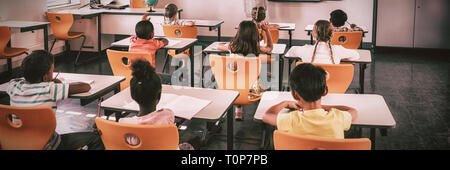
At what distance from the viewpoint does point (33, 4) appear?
21.2ft

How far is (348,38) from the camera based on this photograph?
506cm

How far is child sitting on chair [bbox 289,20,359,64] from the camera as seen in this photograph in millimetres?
3523

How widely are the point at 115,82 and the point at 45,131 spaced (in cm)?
89

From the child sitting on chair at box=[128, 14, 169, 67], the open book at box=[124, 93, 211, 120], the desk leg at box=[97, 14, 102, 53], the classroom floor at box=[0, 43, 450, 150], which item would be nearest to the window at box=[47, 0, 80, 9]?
the desk leg at box=[97, 14, 102, 53]

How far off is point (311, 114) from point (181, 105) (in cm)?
83

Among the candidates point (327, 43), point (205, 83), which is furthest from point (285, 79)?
point (327, 43)

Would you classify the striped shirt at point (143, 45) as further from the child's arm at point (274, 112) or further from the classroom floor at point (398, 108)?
the child's arm at point (274, 112)

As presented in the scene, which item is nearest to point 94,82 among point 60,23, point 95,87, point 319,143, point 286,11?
point 95,87

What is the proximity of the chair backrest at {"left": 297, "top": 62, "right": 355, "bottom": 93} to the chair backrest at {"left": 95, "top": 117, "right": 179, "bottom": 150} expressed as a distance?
1.49 metres

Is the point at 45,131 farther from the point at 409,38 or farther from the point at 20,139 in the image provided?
the point at 409,38

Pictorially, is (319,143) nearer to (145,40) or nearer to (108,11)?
(145,40)

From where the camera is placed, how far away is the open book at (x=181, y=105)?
240 cm

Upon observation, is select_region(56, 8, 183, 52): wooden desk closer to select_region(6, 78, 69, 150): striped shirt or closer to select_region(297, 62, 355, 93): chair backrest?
select_region(297, 62, 355, 93): chair backrest

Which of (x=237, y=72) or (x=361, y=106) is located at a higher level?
(x=237, y=72)
